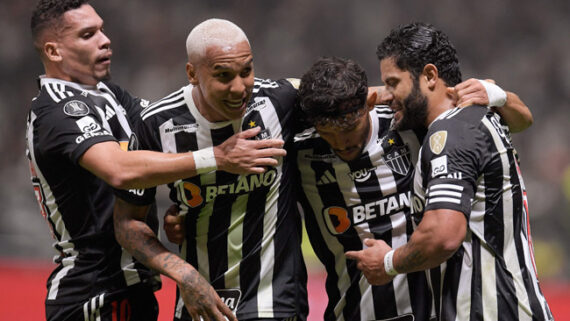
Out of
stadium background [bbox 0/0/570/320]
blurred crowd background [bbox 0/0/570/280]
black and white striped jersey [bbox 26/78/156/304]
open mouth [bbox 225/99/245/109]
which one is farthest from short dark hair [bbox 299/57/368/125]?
blurred crowd background [bbox 0/0/570/280]

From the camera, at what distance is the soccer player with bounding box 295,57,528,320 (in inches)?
120

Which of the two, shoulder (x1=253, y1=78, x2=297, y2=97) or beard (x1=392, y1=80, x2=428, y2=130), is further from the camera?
shoulder (x1=253, y1=78, x2=297, y2=97)

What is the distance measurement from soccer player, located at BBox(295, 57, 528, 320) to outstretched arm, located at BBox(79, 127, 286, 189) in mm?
291

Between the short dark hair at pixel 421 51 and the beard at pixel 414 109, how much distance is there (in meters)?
0.09

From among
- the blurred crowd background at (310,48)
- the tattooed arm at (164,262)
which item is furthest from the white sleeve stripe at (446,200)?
the blurred crowd background at (310,48)

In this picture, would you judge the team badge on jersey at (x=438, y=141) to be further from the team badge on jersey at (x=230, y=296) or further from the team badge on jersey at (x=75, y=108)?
the team badge on jersey at (x=75, y=108)

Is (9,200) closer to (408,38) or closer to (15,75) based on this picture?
(15,75)

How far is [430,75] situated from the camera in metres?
3.06

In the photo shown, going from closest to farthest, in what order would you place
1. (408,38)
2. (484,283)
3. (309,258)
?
(484,283) < (408,38) < (309,258)

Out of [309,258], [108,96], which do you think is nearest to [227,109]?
[108,96]

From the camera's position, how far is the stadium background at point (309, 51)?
24.9ft

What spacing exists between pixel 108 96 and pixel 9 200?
4.95 metres

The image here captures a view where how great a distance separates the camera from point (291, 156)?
3.21 m

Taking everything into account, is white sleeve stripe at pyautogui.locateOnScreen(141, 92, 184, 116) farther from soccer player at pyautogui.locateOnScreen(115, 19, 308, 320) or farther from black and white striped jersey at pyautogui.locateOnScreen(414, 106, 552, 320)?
black and white striped jersey at pyautogui.locateOnScreen(414, 106, 552, 320)
